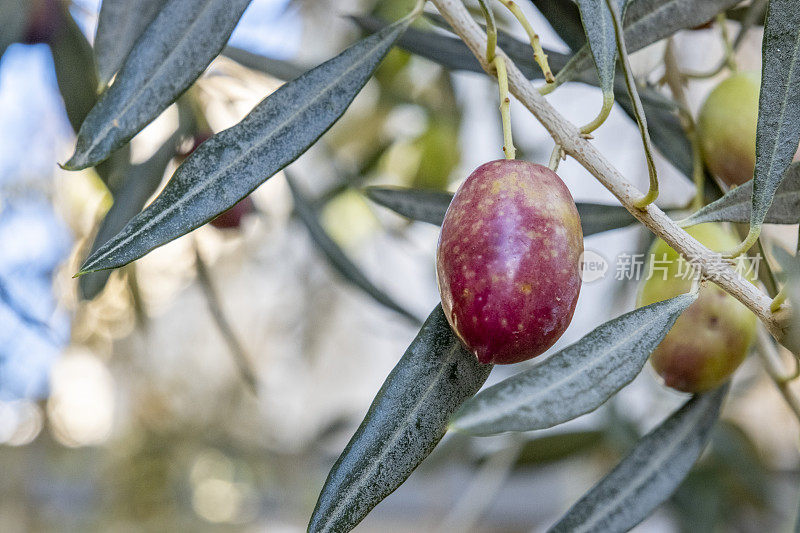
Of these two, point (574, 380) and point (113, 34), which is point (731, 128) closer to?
point (574, 380)

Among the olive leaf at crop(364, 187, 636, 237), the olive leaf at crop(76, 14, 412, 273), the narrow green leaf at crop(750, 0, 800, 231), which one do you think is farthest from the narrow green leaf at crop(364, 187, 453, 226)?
the narrow green leaf at crop(750, 0, 800, 231)

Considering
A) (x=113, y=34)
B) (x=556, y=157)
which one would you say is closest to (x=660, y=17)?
(x=556, y=157)

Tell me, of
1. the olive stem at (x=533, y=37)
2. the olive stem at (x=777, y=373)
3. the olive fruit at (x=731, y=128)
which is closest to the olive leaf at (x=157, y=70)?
the olive stem at (x=533, y=37)

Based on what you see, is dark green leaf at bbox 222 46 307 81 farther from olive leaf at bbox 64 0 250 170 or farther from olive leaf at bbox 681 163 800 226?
olive leaf at bbox 681 163 800 226

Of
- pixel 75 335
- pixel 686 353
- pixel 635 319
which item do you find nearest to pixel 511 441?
pixel 686 353

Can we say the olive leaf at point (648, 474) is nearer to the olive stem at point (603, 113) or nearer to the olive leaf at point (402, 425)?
the olive leaf at point (402, 425)
